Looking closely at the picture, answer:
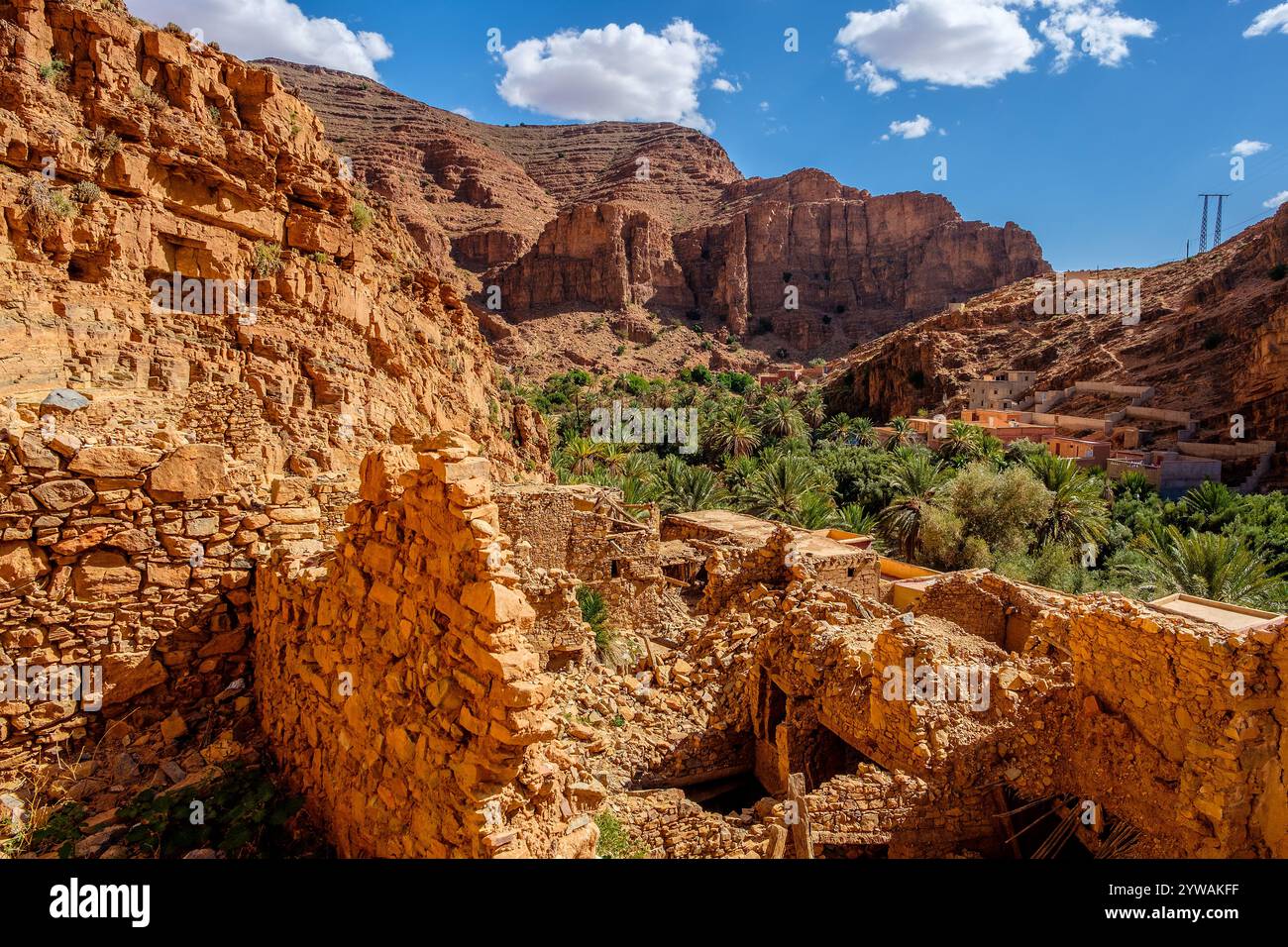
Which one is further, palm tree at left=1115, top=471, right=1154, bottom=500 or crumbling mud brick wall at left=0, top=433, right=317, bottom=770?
palm tree at left=1115, top=471, right=1154, bottom=500

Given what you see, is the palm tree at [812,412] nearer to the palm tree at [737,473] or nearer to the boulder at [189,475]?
the palm tree at [737,473]

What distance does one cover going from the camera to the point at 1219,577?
54.9ft

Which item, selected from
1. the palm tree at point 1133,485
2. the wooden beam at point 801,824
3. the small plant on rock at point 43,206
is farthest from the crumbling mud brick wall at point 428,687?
the palm tree at point 1133,485

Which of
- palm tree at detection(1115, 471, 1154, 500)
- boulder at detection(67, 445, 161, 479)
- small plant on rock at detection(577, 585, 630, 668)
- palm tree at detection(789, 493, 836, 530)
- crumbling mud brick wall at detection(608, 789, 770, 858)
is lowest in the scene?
crumbling mud brick wall at detection(608, 789, 770, 858)

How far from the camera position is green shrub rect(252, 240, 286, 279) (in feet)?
51.4

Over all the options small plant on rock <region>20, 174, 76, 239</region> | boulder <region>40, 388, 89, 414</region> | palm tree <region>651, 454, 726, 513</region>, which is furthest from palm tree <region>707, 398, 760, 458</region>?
boulder <region>40, 388, 89, 414</region>

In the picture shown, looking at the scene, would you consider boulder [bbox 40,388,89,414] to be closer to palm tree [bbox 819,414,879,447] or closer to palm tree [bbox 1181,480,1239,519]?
palm tree [bbox 1181,480,1239,519]

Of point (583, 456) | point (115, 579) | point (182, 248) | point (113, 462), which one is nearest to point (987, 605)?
point (115, 579)

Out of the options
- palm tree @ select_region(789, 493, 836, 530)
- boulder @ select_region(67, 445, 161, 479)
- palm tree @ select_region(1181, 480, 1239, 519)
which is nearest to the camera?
boulder @ select_region(67, 445, 161, 479)

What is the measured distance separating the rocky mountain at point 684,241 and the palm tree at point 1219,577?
75413 mm

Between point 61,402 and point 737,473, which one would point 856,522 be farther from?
point 61,402

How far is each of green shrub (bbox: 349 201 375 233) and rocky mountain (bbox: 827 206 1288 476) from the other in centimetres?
4346

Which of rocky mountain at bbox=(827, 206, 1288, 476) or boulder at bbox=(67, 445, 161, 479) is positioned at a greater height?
rocky mountain at bbox=(827, 206, 1288, 476)

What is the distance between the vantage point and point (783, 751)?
7.64 meters
